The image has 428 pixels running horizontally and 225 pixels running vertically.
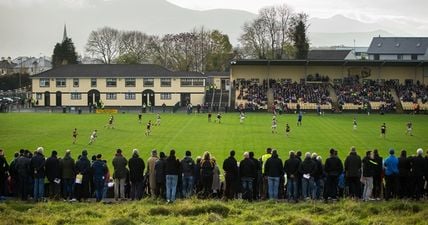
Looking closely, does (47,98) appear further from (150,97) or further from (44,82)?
(150,97)

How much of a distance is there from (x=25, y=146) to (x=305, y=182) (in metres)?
22.6

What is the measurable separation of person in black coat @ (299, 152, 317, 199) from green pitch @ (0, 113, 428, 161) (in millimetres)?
12746

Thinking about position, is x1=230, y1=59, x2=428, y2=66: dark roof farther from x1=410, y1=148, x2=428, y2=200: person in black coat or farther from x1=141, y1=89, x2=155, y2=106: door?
x1=410, y1=148, x2=428, y2=200: person in black coat

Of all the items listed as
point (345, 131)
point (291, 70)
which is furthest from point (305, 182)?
point (291, 70)

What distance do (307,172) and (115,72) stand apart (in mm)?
66640

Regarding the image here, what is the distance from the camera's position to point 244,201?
16188mm

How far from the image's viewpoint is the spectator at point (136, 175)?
55.4 feet

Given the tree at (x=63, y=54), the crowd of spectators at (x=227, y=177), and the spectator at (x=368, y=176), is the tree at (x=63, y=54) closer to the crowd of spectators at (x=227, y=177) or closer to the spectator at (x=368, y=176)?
the crowd of spectators at (x=227, y=177)

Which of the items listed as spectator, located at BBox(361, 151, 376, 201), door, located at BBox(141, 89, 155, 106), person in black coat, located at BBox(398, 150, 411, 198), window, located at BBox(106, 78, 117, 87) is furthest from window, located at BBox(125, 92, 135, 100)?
person in black coat, located at BBox(398, 150, 411, 198)

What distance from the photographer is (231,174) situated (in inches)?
659

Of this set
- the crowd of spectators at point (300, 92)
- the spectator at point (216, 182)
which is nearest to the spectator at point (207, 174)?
the spectator at point (216, 182)

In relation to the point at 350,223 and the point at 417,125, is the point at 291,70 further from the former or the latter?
the point at 350,223

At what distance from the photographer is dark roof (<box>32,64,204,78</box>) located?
7969 centimetres

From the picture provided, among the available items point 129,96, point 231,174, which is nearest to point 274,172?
point 231,174
